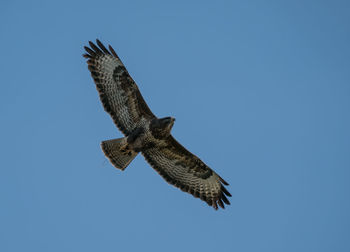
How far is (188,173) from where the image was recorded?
1292 centimetres

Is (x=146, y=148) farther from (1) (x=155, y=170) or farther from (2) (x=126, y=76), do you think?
(2) (x=126, y=76)

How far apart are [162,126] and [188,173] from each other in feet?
5.24

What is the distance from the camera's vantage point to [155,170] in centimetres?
1283

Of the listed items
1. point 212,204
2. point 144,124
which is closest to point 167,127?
point 144,124

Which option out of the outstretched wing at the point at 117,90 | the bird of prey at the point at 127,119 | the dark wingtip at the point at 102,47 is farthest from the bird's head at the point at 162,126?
the dark wingtip at the point at 102,47

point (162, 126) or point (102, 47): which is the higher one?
point (102, 47)

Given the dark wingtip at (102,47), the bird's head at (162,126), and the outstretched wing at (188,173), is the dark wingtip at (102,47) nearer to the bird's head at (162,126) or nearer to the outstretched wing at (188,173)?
the bird's head at (162,126)

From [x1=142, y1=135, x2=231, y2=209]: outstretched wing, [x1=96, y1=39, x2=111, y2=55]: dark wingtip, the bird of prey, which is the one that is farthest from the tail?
[x1=96, y1=39, x2=111, y2=55]: dark wingtip

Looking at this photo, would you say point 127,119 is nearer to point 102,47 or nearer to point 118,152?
point 118,152

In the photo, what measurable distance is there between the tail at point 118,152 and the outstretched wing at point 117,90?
300 millimetres

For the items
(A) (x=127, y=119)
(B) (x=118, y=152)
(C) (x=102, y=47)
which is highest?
(C) (x=102, y=47)

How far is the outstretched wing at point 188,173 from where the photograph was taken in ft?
41.9

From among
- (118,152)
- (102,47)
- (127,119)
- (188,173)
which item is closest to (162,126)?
(127,119)

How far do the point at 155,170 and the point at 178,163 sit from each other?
57 cm
